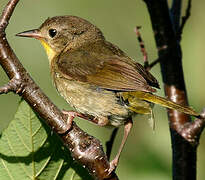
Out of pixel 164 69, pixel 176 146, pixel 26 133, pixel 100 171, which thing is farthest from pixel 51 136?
pixel 164 69

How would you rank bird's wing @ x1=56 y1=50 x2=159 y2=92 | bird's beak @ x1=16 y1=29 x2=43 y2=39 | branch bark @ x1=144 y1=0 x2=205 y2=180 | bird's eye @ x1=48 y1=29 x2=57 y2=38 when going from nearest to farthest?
branch bark @ x1=144 y1=0 x2=205 y2=180
bird's wing @ x1=56 y1=50 x2=159 y2=92
bird's beak @ x1=16 y1=29 x2=43 y2=39
bird's eye @ x1=48 y1=29 x2=57 y2=38

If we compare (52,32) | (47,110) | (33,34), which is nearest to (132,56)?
(52,32)

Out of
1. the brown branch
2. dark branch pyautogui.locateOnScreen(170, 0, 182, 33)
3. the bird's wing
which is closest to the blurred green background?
dark branch pyautogui.locateOnScreen(170, 0, 182, 33)

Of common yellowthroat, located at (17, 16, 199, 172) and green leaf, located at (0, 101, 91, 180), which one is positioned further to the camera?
common yellowthroat, located at (17, 16, 199, 172)

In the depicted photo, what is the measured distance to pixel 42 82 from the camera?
4883 millimetres

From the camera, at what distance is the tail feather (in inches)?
123

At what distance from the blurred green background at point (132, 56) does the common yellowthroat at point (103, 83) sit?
9.6 inches

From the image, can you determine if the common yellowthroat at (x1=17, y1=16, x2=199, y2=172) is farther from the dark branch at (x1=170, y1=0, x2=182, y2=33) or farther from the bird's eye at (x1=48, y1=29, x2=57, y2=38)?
the dark branch at (x1=170, y1=0, x2=182, y2=33)

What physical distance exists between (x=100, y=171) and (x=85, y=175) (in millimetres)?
85

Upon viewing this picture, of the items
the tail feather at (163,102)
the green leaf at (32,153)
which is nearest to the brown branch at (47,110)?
the green leaf at (32,153)

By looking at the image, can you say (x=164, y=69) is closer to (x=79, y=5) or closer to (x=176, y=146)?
(x=176, y=146)

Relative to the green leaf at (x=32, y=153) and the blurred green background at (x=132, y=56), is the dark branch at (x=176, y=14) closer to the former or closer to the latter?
the blurred green background at (x=132, y=56)

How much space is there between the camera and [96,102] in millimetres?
3547

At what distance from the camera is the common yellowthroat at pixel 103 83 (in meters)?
3.37
